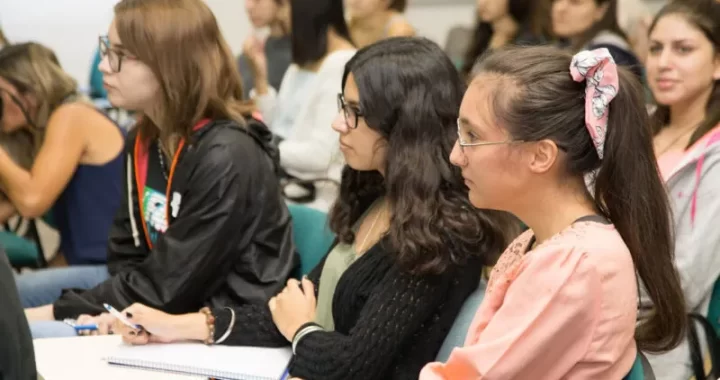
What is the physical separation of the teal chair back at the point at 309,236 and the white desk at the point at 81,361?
541 millimetres

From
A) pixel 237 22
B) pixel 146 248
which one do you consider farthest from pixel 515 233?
pixel 237 22

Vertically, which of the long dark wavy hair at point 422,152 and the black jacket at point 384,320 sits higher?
the long dark wavy hair at point 422,152

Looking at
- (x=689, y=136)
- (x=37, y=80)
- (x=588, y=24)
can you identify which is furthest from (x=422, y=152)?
(x=588, y=24)

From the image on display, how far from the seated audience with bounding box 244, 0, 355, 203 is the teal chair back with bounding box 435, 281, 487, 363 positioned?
1040 mm

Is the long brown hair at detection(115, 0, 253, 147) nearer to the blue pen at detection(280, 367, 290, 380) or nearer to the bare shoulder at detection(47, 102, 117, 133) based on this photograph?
the bare shoulder at detection(47, 102, 117, 133)

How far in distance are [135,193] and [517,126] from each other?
47.1 inches

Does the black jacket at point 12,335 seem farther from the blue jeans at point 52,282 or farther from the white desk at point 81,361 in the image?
the blue jeans at point 52,282

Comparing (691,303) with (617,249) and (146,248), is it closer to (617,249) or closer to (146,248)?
(617,249)

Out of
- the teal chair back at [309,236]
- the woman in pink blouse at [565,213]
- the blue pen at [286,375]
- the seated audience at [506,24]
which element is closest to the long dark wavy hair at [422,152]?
the woman in pink blouse at [565,213]

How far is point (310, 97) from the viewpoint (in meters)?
2.78

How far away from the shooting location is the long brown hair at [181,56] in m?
1.88

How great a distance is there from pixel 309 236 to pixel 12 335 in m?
1.09

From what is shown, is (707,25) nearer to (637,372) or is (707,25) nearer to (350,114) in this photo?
(350,114)

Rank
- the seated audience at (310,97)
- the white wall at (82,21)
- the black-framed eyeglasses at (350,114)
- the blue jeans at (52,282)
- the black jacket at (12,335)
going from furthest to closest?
the white wall at (82,21) → the seated audience at (310,97) → the blue jeans at (52,282) → the black-framed eyeglasses at (350,114) → the black jacket at (12,335)
